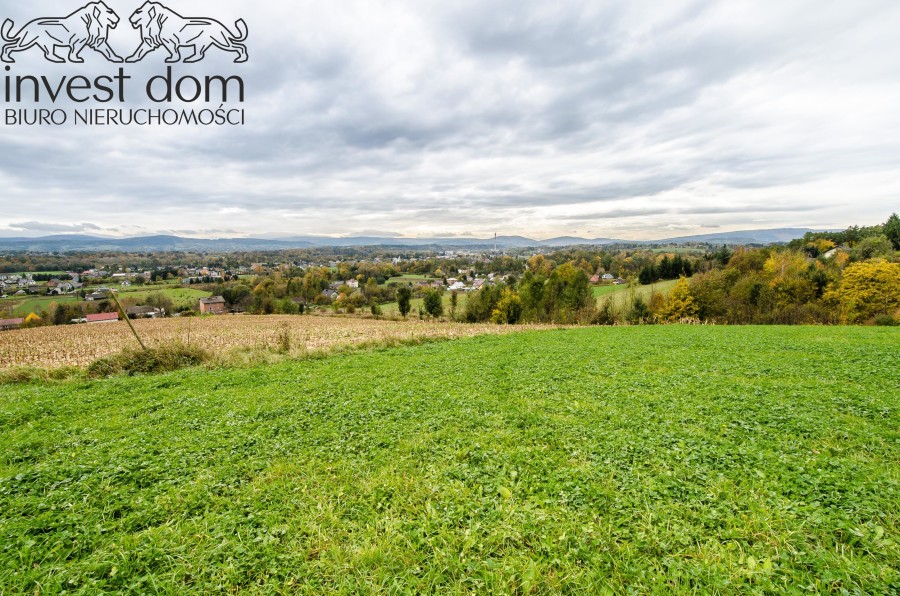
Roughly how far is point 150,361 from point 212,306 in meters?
55.8

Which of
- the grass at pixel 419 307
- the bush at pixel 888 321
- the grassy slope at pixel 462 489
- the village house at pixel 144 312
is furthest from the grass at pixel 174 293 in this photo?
the bush at pixel 888 321

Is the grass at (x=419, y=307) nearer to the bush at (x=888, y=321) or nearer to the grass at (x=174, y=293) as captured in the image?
the grass at (x=174, y=293)

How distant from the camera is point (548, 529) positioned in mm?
3895

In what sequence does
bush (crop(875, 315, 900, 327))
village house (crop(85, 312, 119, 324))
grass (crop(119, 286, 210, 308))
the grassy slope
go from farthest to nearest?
grass (crop(119, 286, 210, 308)), village house (crop(85, 312, 119, 324)), bush (crop(875, 315, 900, 327)), the grassy slope

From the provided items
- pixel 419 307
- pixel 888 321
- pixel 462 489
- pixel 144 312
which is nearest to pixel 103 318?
pixel 144 312

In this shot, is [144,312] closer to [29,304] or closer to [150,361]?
[29,304]

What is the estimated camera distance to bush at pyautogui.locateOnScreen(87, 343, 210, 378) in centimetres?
1246

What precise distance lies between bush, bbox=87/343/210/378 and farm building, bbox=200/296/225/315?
52.5 m

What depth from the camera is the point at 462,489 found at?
4.73m

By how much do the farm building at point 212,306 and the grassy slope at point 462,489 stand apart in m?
57.7

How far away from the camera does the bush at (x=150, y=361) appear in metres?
12.5

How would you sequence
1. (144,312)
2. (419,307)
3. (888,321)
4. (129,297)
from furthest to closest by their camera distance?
(419,307) → (144,312) → (129,297) → (888,321)

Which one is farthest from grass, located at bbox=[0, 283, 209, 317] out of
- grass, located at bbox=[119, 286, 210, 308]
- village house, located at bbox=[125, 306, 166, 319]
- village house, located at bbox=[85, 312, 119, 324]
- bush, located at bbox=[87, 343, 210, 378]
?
bush, located at bbox=[87, 343, 210, 378]

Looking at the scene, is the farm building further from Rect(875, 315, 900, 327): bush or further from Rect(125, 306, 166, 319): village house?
Rect(875, 315, 900, 327): bush
